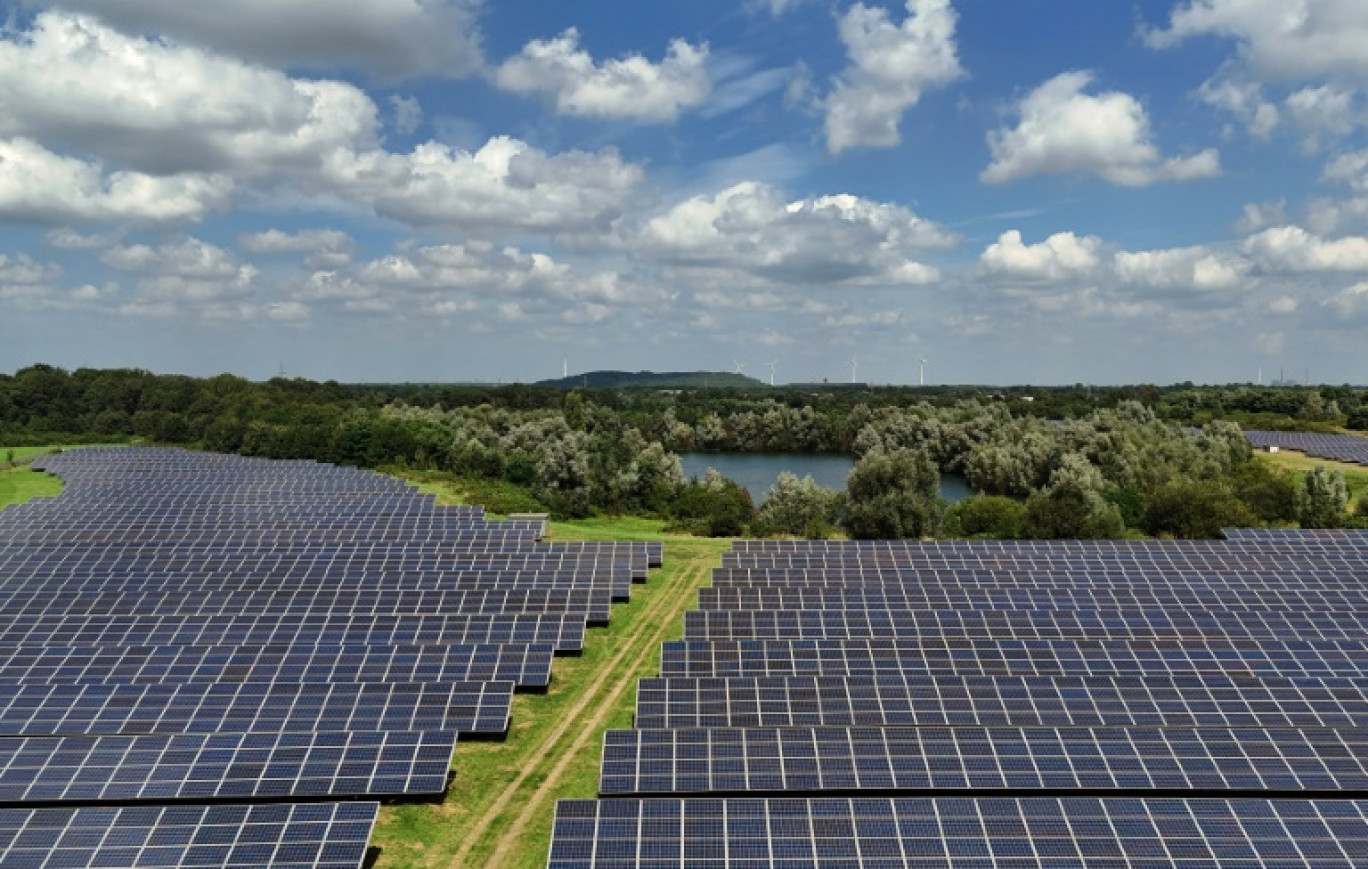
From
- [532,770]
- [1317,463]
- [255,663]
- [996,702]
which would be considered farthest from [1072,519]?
[1317,463]

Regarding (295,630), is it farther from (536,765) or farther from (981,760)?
(981,760)

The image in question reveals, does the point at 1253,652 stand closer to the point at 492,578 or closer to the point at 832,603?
the point at 832,603

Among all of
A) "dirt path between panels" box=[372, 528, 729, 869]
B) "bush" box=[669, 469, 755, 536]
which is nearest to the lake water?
"bush" box=[669, 469, 755, 536]

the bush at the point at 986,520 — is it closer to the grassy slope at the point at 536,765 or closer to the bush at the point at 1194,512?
the bush at the point at 1194,512

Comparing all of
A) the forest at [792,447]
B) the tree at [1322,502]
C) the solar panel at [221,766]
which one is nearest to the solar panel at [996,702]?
the solar panel at [221,766]

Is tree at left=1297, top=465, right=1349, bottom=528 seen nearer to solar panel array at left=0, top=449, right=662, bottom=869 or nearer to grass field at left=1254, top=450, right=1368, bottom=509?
grass field at left=1254, top=450, right=1368, bottom=509

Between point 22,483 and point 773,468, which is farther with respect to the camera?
point 773,468

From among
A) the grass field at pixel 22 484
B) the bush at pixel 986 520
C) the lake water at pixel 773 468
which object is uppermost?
the grass field at pixel 22 484
